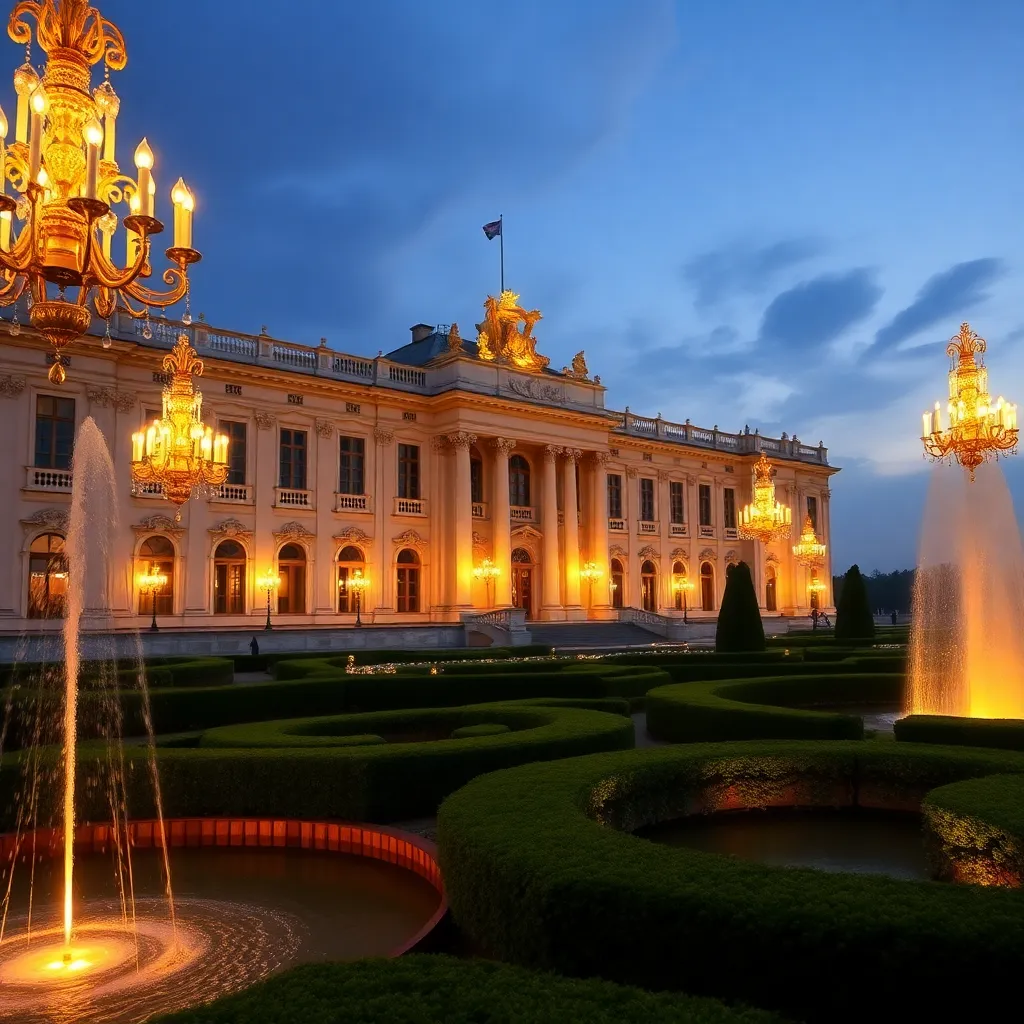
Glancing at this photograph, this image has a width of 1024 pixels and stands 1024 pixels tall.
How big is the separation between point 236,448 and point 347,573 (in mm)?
6475

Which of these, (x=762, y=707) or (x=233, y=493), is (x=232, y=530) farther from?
(x=762, y=707)

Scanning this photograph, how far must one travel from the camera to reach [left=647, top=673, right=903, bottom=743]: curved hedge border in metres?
11.0

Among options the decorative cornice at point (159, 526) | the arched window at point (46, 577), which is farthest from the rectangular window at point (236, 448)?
the arched window at point (46, 577)

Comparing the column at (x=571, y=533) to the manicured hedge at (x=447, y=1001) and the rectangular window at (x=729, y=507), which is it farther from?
the manicured hedge at (x=447, y=1001)

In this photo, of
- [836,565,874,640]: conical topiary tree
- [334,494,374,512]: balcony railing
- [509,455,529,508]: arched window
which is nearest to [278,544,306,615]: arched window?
[334,494,374,512]: balcony railing

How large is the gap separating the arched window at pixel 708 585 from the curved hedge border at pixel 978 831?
4424cm

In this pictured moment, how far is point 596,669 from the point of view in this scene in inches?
738

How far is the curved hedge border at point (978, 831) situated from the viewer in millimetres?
5754

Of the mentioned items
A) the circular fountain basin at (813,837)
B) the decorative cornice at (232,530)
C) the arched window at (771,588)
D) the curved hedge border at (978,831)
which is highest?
the decorative cornice at (232,530)

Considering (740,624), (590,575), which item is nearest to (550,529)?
(590,575)

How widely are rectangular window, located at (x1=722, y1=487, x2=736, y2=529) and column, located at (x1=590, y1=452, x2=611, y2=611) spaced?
11.2m

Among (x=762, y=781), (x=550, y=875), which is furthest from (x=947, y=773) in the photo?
(x=550, y=875)

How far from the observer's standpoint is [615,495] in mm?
46812

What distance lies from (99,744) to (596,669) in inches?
447
